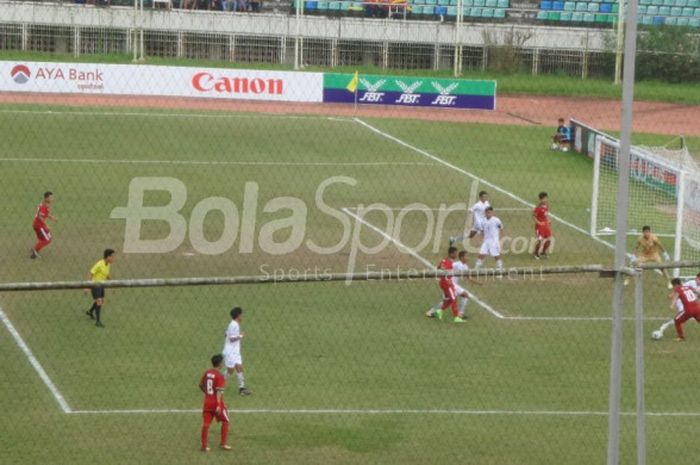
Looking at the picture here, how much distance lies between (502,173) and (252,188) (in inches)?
301

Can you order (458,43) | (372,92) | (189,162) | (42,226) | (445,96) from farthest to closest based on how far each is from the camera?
1. (458,43)
2. (372,92)
3. (445,96)
4. (189,162)
5. (42,226)

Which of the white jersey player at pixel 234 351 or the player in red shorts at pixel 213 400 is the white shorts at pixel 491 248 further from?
the player in red shorts at pixel 213 400

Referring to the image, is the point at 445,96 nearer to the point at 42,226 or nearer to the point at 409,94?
the point at 409,94

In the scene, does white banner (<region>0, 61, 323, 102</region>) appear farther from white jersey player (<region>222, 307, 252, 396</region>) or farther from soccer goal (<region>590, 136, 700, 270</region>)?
white jersey player (<region>222, 307, 252, 396</region>)

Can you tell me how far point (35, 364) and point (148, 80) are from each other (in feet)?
73.2

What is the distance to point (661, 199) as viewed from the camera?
30.1 metres

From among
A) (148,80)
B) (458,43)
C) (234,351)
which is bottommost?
(234,351)

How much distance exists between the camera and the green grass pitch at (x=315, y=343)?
54.8ft

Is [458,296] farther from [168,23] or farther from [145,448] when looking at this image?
[168,23]

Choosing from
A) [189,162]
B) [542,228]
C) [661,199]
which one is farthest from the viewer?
[189,162]

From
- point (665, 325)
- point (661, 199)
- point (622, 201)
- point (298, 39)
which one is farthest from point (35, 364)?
point (298, 39)

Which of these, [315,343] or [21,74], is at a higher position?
[21,74]

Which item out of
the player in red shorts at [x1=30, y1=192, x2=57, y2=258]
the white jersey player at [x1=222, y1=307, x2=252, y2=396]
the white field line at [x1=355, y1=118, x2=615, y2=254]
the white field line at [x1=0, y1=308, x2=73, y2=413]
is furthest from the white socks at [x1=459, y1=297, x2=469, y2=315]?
the player in red shorts at [x1=30, y1=192, x2=57, y2=258]

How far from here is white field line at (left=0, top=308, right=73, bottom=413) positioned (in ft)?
59.8
